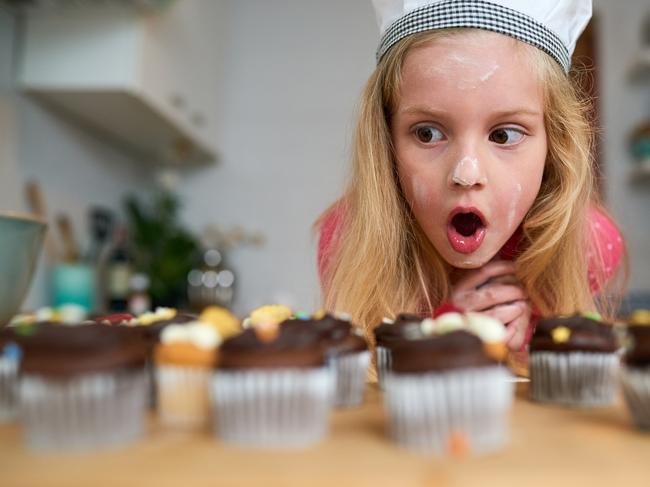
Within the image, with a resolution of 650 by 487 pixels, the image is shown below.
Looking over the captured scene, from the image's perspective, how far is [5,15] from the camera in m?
1.92

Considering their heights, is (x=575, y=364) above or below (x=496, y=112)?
below

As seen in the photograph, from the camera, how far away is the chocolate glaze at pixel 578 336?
1.95ft

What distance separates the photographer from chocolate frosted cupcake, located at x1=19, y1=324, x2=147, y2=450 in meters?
0.42

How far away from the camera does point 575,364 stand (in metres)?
0.58

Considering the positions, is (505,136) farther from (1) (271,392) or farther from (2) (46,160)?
(2) (46,160)

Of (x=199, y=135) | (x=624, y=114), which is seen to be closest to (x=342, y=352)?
(x=199, y=135)

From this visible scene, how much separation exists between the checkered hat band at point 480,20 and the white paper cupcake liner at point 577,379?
553mm

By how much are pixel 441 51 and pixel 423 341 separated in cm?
61

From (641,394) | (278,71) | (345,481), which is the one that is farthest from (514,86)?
(278,71)

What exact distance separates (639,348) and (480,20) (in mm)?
617

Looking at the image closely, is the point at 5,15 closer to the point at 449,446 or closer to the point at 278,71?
the point at 278,71

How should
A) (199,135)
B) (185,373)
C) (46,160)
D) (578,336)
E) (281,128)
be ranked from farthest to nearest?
(281,128)
(199,135)
(46,160)
(578,336)
(185,373)

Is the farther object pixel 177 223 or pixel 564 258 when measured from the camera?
pixel 177 223

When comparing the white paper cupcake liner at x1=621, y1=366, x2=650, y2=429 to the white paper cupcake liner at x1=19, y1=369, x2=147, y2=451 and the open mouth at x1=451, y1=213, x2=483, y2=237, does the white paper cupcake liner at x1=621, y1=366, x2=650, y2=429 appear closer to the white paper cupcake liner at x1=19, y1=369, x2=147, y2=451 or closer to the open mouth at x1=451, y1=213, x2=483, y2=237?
the white paper cupcake liner at x1=19, y1=369, x2=147, y2=451
